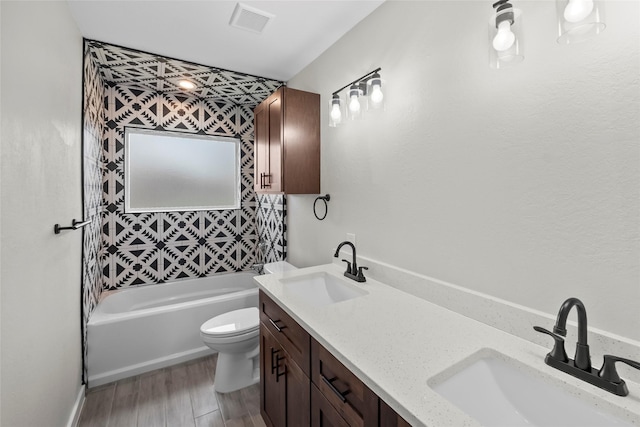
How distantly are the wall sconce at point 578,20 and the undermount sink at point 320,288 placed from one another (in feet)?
4.41

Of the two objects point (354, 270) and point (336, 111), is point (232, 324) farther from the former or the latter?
point (336, 111)

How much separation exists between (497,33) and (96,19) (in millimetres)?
2267

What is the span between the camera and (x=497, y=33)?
1.00m

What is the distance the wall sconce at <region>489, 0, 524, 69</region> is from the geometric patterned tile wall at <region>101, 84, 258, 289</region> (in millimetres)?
2943

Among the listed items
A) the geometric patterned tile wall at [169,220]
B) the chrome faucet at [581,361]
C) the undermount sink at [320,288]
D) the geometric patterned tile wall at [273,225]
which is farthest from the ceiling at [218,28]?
the chrome faucet at [581,361]

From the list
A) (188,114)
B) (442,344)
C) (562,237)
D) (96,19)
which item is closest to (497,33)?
(562,237)

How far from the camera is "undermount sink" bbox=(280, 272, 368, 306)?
1705 millimetres

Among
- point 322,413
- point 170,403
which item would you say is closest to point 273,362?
point 322,413

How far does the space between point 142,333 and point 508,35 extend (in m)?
2.90

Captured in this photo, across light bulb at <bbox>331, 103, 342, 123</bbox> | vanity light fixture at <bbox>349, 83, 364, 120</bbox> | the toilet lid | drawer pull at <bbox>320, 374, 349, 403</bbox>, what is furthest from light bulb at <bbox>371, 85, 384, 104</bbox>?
the toilet lid

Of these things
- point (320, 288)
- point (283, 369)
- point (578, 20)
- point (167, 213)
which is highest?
point (578, 20)

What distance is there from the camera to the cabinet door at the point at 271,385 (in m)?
1.45

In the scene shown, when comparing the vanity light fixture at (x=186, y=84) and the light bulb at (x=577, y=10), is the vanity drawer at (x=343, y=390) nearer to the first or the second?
the light bulb at (x=577, y=10)

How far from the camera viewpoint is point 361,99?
173 centimetres
